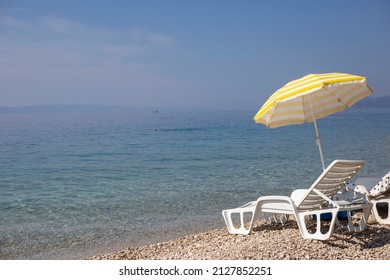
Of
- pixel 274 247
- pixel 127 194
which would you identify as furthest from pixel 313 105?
pixel 127 194

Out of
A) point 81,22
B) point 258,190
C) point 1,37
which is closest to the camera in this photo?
point 258,190

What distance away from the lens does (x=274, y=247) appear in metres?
4.07

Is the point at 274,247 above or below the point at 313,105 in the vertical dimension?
below

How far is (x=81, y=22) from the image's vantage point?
1320 inches

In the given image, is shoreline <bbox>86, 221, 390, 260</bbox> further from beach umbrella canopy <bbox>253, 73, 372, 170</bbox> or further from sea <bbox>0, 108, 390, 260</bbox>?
beach umbrella canopy <bbox>253, 73, 372, 170</bbox>

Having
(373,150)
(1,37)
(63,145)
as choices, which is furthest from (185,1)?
(1,37)

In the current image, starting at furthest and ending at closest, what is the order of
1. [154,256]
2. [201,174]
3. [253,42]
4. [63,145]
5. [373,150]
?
[63,145] → [253,42] → [373,150] → [201,174] → [154,256]

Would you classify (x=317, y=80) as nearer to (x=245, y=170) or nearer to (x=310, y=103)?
(x=310, y=103)

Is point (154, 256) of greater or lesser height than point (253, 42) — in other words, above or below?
below

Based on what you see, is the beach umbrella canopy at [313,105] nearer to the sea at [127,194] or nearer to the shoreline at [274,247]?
the shoreline at [274,247]

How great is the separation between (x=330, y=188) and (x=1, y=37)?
131ft

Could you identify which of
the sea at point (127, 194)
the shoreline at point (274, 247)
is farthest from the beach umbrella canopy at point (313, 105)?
the sea at point (127, 194)

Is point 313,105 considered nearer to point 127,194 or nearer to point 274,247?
point 274,247

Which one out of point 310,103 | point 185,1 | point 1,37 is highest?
point 1,37
